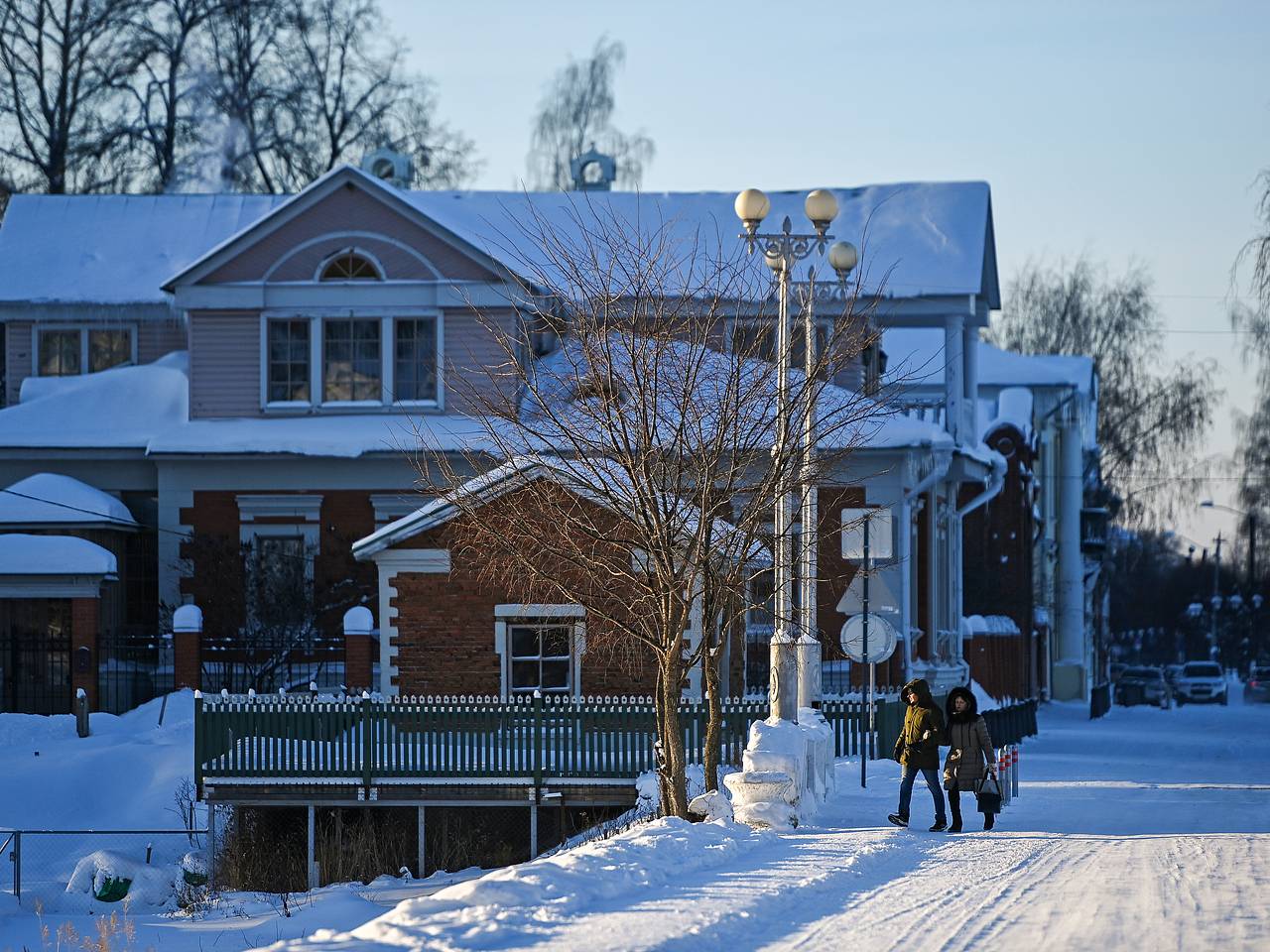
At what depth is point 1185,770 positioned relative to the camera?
95.5ft

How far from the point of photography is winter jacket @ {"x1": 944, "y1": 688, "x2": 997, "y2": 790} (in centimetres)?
1814

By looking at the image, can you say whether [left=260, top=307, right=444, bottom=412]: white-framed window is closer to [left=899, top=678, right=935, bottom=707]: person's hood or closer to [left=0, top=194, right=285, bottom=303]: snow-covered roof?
[left=0, top=194, right=285, bottom=303]: snow-covered roof

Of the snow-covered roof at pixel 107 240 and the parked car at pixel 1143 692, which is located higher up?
the snow-covered roof at pixel 107 240

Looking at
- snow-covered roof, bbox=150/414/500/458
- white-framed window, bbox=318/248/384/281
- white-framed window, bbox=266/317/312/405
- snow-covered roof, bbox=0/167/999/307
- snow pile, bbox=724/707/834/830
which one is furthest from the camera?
snow-covered roof, bbox=0/167/999/307

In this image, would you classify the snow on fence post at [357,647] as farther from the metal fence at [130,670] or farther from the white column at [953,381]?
the white column at [953,381]

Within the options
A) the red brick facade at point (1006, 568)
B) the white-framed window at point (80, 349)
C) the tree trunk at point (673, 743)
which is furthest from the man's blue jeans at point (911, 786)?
the red brick facade at point (1006, 568)

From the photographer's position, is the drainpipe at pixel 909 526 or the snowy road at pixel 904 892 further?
the drainpipe at pixel 909 526

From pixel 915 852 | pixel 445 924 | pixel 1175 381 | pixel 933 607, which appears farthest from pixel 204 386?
pixel 1175 381

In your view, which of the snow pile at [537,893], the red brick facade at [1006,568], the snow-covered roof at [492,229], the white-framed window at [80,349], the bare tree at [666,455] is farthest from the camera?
the red brick facade at [1006,568]

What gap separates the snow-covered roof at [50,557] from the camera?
32.8 meters

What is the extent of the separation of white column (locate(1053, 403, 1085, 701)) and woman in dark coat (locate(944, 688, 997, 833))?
1805 inches

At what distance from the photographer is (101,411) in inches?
1479

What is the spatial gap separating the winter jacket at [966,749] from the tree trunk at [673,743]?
2.76m

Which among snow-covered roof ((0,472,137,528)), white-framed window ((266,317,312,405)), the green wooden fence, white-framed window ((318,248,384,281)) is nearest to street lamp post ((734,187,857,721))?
the green wooden fence
